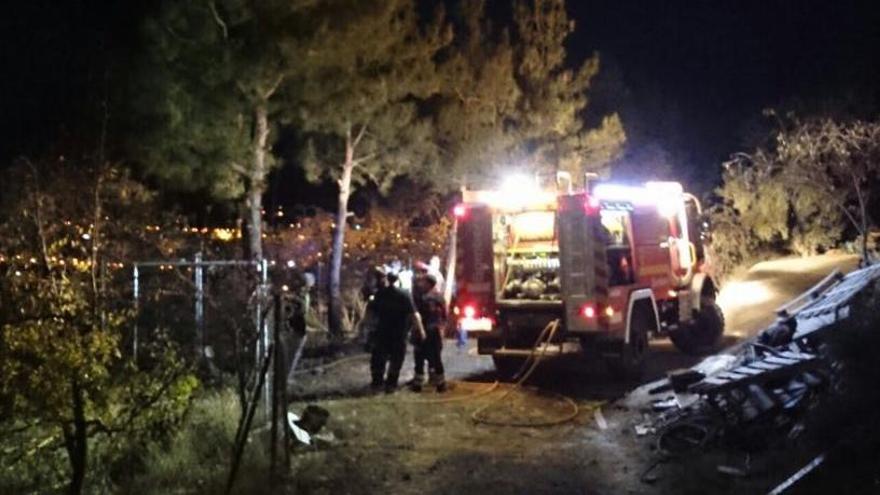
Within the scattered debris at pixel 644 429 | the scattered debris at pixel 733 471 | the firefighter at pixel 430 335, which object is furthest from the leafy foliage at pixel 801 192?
the scattered debris at pixel 733 471

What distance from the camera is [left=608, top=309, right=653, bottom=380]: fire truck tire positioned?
12380 millimetres

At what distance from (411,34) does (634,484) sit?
1056 centimetres

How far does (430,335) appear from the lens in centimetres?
→ 1238

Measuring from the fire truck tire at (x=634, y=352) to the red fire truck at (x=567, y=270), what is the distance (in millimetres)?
14

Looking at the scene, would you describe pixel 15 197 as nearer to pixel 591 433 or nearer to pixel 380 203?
pixel 591 433

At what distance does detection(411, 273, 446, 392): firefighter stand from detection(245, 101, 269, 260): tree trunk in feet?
10.7

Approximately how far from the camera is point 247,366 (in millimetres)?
9609

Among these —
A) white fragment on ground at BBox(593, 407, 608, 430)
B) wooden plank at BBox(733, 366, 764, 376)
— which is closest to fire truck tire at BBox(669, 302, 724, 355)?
white fragment on ground at BBox(593, 407, 608, 430)

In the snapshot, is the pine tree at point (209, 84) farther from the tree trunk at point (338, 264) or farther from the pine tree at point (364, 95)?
the tree trunk at point (338, 264)

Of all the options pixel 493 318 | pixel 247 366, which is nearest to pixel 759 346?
pixel 493 318

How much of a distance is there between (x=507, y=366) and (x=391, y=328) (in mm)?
2256

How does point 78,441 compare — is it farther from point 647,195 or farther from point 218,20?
point 647,195

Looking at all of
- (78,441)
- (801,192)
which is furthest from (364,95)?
(801,192)

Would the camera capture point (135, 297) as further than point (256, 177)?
No
